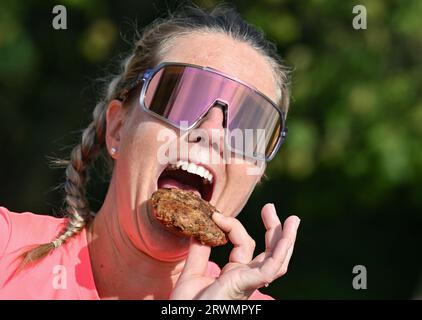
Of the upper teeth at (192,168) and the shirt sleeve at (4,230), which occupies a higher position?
the upper teeth at (192,168)

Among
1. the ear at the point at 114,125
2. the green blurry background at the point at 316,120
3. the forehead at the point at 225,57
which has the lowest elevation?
the green blurry background at the point at 316,120

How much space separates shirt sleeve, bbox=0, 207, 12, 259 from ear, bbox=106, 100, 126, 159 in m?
0.40

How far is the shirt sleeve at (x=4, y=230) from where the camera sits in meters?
2.60

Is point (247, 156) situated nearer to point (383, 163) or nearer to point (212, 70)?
point (212, 70)

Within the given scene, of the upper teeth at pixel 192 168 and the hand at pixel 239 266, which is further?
the upper teeth at pixel 192 168

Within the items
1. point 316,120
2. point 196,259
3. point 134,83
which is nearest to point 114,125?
point 134,83

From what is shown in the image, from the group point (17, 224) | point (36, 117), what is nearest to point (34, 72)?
point (36, 117)

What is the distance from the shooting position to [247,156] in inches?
106

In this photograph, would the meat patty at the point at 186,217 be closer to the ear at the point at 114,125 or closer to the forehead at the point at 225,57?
the ear at the point at 114,125

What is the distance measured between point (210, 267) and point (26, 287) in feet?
2.11

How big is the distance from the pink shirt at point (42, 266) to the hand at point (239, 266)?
0.40 meters

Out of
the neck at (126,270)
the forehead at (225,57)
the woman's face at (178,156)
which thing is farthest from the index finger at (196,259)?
the forehead at (225,57)

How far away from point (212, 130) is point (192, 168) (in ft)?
0.45

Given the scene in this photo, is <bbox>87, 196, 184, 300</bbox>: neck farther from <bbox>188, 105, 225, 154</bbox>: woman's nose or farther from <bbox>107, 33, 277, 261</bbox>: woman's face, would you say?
<bbox>188, 105, 225, 154</bbox>: woman's nose
